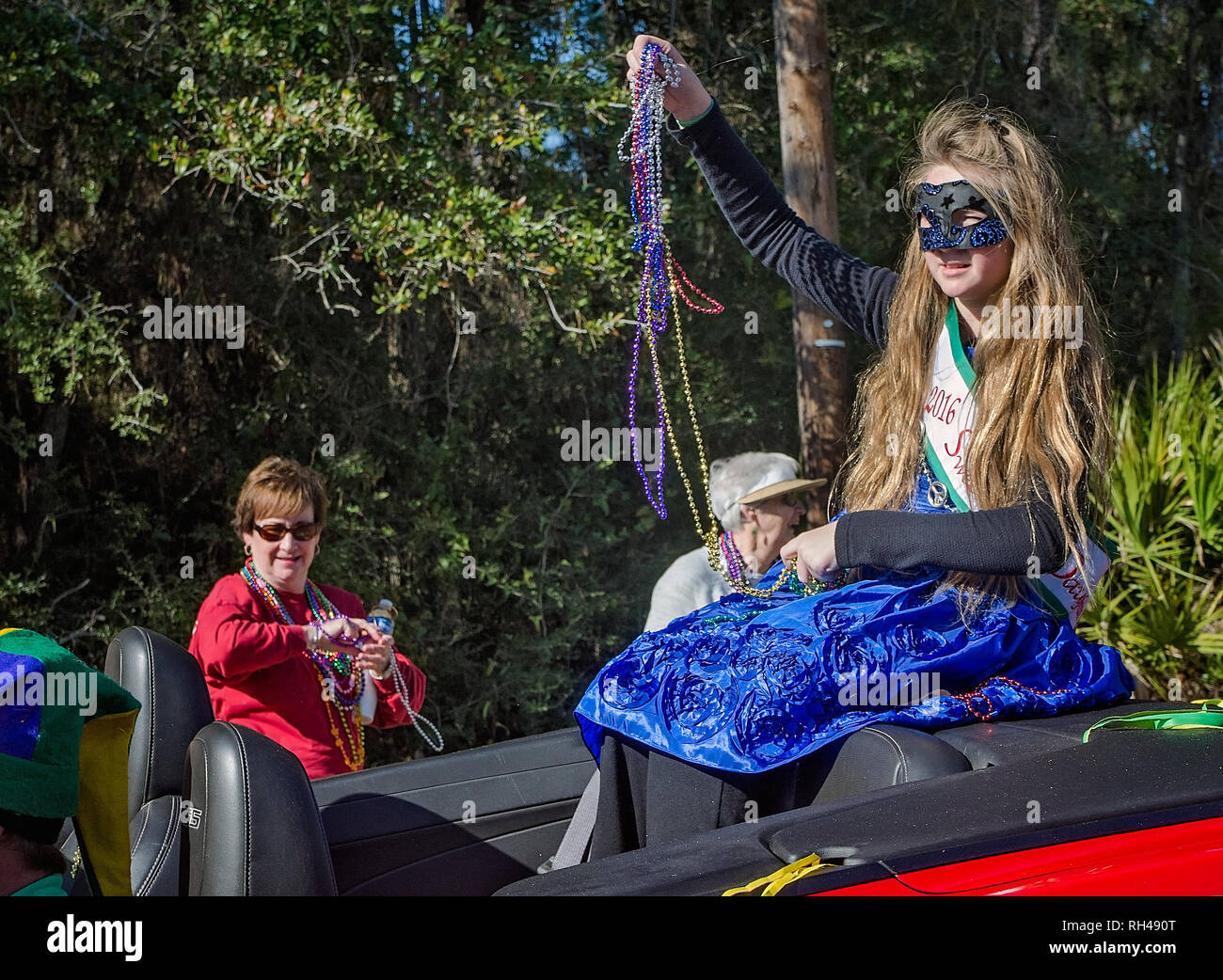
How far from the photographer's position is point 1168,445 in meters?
6.09

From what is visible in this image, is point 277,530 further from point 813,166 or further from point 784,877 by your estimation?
point 813,166

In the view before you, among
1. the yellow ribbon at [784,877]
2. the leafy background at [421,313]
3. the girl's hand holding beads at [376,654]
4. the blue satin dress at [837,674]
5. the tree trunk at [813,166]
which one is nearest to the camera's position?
the yellow ribbon at [784,877]

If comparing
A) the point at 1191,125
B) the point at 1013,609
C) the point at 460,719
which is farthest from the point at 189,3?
the point at 1191,125

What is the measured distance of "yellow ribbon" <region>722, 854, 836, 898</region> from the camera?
5.13ft

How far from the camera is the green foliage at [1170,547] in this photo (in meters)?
5.86

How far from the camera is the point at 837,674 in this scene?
2.14 m

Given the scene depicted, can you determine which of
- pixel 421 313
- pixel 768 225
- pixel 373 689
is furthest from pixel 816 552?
pixel 421 313

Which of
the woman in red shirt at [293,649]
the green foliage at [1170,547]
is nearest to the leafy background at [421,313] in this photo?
the green foliage at [1170,547]

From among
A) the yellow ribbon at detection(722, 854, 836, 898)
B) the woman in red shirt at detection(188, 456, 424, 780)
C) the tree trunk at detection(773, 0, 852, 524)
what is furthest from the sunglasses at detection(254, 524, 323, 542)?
the tree trunk at detection(773, 0, 852, 524)

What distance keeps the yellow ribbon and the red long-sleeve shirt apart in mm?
2175

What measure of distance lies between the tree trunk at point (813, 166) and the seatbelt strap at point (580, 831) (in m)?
3.72

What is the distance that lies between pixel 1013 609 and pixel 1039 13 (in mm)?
7933

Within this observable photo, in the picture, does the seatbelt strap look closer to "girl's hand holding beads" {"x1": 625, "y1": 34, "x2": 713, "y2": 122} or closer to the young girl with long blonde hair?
the young girl with long blonde hair

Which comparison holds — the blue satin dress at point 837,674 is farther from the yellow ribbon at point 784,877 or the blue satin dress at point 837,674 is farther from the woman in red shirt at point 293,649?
the woman in red shirt at point 293,649
